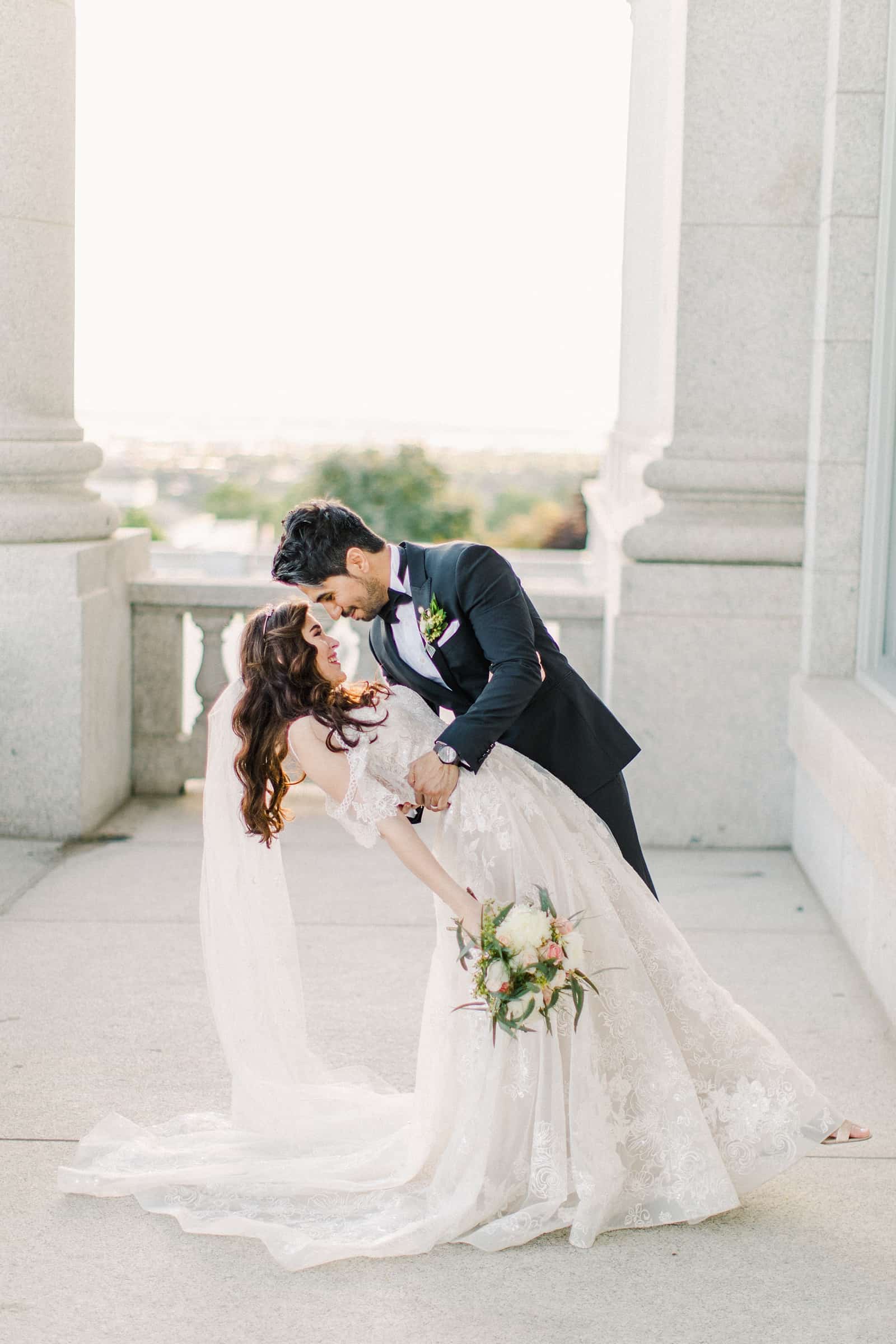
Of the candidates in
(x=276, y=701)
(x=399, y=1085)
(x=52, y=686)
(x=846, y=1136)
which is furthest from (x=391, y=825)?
(x=52, y=686)

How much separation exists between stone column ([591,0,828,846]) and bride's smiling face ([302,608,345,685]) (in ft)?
11.7

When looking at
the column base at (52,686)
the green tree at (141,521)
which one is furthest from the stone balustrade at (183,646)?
the green tree at (141,521)

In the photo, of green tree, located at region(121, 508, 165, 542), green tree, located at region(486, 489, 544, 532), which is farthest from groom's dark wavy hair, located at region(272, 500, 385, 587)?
green tree, located at region(486, 489, 544, 532)

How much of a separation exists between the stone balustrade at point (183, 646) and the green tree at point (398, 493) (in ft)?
42.1

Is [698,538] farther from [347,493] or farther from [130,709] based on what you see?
[347,493]

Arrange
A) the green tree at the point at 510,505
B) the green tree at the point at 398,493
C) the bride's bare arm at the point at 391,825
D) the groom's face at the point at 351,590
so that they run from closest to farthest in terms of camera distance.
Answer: the bride's bare arm at the point at 391,825 < the groom's face at the point at 351,590 < the green tree at the point at 398,493 < the green tree at the point at 510,505

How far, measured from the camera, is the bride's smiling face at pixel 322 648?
3578 mm

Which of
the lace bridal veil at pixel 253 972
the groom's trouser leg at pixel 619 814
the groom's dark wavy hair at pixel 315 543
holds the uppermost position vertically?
the groom's dark wavy hair at pixel 315 543

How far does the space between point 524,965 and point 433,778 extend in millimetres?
491

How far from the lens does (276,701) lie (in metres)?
3.56

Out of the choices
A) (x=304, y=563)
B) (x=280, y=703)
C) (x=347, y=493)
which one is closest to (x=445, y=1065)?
(x=280, y=703)

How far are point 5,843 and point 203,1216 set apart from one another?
3.70 m

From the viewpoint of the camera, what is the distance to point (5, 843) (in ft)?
22.8

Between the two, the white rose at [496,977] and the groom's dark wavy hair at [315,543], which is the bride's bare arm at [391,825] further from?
the groom's dark wavy hair at [315,543]
